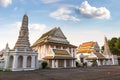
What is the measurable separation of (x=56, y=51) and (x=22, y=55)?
327 inches

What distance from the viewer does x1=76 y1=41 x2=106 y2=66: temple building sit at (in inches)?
1403

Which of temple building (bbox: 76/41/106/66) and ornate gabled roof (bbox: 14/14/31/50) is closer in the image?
ornate gabled roof (bbox: 14/14/31/50)

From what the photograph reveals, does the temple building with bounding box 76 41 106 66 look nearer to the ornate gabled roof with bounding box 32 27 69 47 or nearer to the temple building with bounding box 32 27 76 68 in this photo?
the temple building with bounding box 32 27 76 68

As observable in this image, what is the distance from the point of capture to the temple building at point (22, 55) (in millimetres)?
20645

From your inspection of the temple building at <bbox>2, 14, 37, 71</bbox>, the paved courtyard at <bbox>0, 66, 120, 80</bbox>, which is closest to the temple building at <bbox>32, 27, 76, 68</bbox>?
the temple building at <bbox>2, 14, 37, 71</bbox>

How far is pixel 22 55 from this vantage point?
834 inches

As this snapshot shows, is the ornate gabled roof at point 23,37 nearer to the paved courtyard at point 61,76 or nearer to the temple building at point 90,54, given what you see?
the paved courtyard at point 61,76

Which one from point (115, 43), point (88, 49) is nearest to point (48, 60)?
point (88, 49)

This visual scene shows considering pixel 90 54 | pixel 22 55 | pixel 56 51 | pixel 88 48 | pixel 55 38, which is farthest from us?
pixel 88 48

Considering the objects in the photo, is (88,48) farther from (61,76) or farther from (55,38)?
(61,76)

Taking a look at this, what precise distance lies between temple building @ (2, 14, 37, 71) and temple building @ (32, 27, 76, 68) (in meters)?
4.64

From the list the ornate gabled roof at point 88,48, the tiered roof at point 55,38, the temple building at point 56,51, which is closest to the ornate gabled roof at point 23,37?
the temple building at point 56,51

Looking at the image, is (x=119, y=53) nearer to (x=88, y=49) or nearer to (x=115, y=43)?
(x=115, y=43)

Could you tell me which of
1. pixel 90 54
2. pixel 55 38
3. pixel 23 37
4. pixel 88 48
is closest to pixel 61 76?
pixel 23 37
